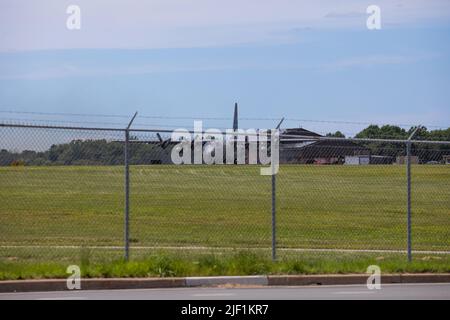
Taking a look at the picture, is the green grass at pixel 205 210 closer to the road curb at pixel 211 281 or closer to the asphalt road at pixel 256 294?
the road curb at pixel 211 281

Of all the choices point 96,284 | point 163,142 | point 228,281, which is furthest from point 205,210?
point 96,284

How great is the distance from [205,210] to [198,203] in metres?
0.51

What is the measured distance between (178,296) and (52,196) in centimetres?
718

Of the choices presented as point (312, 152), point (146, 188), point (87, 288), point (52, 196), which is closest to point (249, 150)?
point (312, 152)

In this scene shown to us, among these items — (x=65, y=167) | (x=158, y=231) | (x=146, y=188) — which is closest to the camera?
(x=65, y=167)

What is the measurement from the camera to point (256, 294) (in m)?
13.0

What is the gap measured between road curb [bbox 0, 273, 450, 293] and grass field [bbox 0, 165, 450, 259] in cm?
294

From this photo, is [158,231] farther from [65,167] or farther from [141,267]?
[141,267]

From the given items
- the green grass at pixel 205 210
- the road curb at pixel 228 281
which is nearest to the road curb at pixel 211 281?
the road curb at pixel 228 281

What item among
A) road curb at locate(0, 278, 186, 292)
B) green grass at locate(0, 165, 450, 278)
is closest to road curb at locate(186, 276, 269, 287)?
road curb at locate(0, 278, 186, 292)

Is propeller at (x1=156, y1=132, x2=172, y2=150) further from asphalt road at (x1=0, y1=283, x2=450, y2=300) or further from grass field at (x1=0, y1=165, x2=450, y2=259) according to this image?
asphalt road at (x1=0, y1=283, x2=450, y2=300)

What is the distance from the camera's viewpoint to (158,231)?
22.1m

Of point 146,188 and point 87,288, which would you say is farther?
point 146,188

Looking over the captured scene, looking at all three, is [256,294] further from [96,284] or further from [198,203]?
[198,203]
